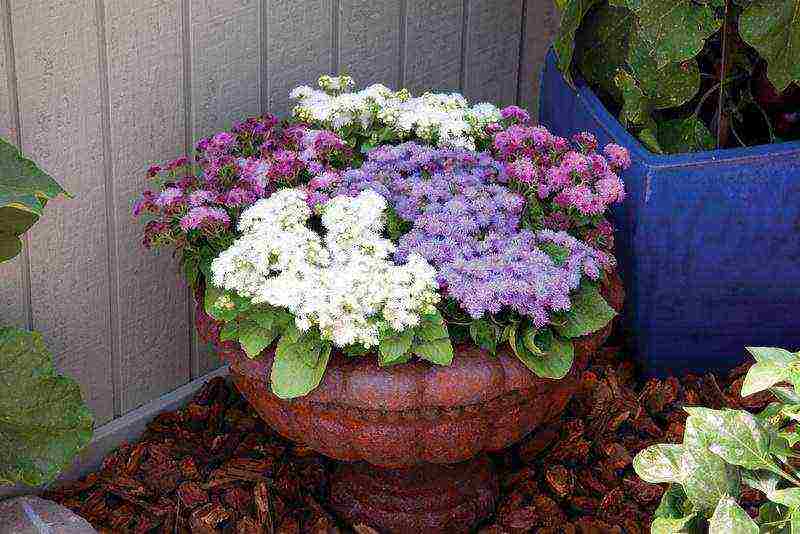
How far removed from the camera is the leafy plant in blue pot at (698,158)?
1.83 m

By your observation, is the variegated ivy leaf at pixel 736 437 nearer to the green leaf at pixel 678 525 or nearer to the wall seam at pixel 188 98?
the green leaf at pixel 678 525

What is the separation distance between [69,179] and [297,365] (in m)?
0.54

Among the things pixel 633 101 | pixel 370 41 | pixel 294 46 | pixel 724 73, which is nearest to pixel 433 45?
pixel 370 41

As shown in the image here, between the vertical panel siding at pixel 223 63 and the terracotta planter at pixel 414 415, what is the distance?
1.40 ft

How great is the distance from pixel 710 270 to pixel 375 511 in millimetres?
767

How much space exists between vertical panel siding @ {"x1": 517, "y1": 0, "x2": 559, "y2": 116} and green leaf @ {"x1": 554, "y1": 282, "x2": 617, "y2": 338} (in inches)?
45.7

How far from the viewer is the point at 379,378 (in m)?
1.39

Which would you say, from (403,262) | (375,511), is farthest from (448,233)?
(375,511)

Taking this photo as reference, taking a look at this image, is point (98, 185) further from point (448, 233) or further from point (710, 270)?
point (710, 270)

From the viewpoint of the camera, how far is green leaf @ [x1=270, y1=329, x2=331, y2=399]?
4.55 ft

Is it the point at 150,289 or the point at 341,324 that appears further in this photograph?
the point at 150,289

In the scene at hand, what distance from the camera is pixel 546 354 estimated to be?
1.44m

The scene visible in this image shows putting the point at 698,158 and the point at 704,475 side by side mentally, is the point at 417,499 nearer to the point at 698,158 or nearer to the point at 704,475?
the point at 704,475

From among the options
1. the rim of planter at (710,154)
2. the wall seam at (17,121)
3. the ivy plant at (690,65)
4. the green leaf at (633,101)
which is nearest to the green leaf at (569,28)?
the ivy plant at (690,65)
